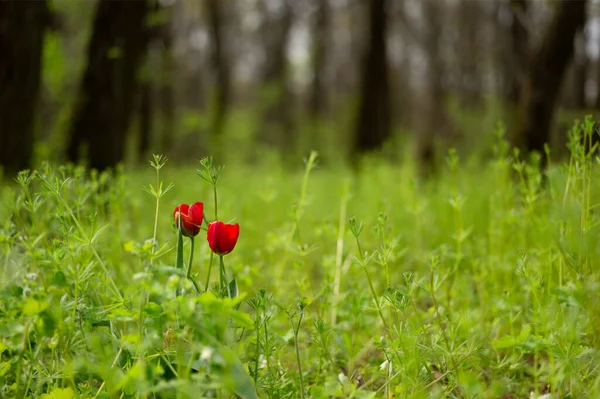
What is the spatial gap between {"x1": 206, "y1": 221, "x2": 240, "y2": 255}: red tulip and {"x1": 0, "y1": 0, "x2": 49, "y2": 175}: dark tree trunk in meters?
4.53

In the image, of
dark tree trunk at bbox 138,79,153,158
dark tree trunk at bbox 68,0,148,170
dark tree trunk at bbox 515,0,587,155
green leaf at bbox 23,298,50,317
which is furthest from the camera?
dark tree trunk at bbox 138,79,153,158

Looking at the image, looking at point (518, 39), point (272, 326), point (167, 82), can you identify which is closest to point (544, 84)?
point (272, 326)

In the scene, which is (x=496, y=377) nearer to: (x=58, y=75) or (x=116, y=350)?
(x=116, y=350)

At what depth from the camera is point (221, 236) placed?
4.50 ft

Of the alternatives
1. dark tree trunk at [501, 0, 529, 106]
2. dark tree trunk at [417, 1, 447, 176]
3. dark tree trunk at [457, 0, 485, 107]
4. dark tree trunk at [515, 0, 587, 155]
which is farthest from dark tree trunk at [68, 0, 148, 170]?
dark tree trunk at [457, 0, 485, 107]

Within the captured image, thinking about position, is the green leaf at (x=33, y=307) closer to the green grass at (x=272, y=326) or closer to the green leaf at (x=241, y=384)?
the green grass at (x=272, y=326)

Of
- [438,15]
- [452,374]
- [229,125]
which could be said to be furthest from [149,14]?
[438,15]

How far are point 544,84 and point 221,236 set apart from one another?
500 cm

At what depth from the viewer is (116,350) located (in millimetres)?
1490

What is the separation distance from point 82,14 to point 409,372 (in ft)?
42.8

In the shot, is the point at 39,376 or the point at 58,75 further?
the point at 58,75

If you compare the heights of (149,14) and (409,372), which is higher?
(149,14)

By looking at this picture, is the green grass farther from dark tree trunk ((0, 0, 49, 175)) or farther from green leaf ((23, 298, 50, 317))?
dark tree trunk ((0, 0, 49, 175))

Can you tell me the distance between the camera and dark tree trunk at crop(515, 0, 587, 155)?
5293 mm
